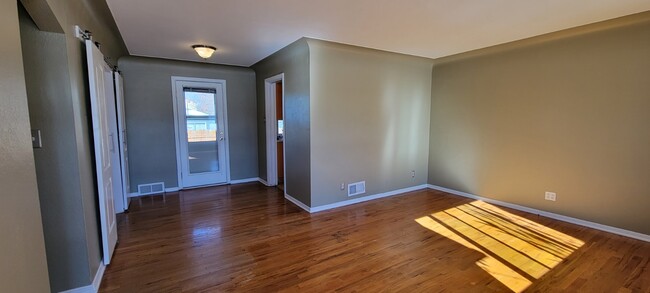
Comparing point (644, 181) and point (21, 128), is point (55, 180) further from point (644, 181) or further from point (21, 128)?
point (644, 181)

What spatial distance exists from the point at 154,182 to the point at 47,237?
3202 millimetres

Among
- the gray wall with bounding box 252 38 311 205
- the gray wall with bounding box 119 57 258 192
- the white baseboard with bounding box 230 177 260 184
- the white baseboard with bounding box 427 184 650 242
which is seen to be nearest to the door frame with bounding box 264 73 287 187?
the gray wall with bounding box 252 38 311 205

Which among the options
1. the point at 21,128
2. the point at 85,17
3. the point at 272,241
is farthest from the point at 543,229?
the point at 85,17

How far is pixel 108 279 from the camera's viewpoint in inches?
93.7

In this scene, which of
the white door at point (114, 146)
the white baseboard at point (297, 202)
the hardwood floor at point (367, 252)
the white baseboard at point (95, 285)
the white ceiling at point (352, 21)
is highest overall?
the white ceiling at point (352, 21)

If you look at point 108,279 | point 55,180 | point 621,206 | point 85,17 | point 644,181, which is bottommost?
point 108,279

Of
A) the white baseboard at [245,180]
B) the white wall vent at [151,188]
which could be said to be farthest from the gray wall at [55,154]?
the white baseboard at [245,180]

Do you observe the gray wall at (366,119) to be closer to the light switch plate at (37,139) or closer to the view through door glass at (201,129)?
the view through door glass at (201,129)

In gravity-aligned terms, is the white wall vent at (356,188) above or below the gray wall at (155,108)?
below

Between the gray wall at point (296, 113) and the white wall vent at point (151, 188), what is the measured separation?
2322 mm

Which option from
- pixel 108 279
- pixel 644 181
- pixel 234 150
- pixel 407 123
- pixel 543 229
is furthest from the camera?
pixel 234 150

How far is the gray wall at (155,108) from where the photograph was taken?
4.73 m

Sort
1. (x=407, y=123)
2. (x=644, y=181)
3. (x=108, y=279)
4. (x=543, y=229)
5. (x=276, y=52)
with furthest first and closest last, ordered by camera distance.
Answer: (x=407, y=123)
(x=276, y=52)
(x=543, y=229)
(x=644, y=181)
(x=108, y=279)

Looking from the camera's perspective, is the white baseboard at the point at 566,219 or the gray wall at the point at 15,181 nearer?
the gray wall at the point at 15,181
